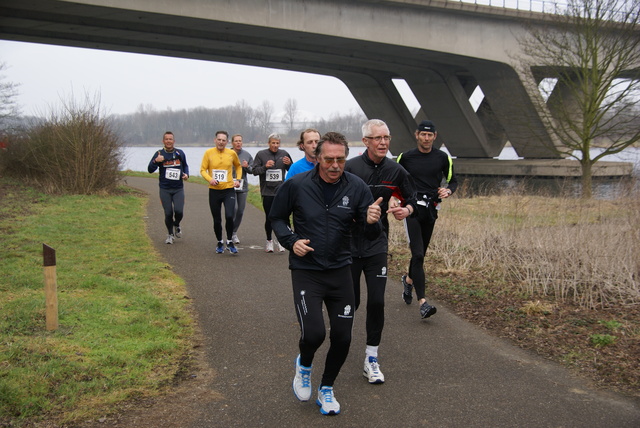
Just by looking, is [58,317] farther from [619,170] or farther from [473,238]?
[619,170]

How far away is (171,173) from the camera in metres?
11.8

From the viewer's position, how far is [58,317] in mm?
6234

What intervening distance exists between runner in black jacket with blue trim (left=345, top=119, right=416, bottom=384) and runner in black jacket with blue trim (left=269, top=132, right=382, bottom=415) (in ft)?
2.06

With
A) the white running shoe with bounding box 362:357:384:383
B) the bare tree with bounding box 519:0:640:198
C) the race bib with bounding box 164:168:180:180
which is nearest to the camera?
the white running shoe with bounding box 362:357:384:383

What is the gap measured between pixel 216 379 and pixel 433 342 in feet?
7.45

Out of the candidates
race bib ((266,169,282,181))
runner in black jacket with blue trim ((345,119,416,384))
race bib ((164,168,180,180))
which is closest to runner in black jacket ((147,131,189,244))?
race bib ((164,168,180,180))

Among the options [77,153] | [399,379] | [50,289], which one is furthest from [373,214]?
[77,153]

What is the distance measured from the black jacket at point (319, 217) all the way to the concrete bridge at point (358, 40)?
22715 millimetres

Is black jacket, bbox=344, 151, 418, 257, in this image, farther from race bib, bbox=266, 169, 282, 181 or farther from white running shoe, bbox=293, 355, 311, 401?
race bib, bbox=266, 169, 282, 181

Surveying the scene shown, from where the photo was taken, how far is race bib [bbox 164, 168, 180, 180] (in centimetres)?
1181

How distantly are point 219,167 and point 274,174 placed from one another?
3.26 feet

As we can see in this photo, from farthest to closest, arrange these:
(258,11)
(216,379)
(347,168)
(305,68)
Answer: (305,68)
(258,11)
(347,168)
(216,379)

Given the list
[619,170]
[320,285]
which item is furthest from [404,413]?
[619,170]

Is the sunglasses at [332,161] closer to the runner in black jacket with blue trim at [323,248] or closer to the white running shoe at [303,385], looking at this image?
the runner in black jacket with blue trim at [323,248]
